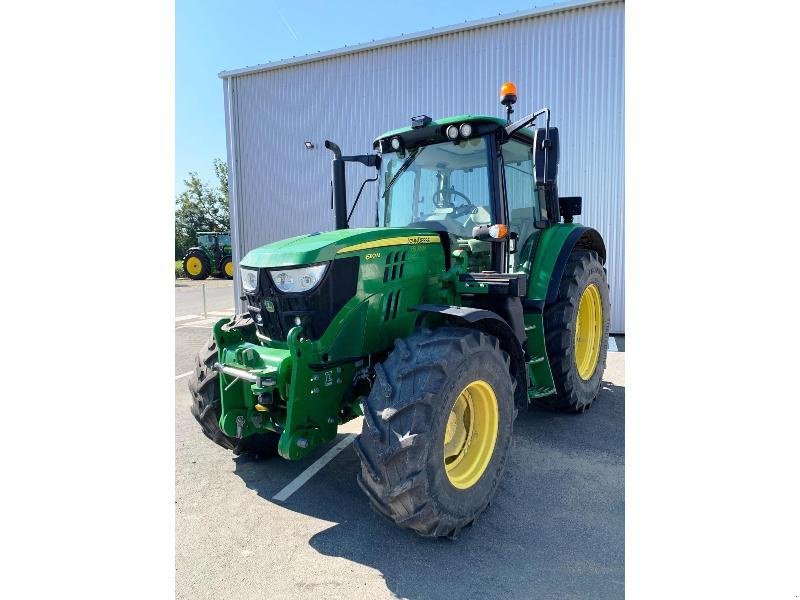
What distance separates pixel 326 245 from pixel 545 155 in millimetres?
1494

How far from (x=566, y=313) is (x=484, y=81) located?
5.97m

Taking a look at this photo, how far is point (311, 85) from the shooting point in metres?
9.77

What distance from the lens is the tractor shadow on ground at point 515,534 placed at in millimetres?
2279

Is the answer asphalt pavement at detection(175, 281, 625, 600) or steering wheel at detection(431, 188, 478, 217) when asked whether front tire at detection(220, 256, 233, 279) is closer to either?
asphalt pavement at detection(175, 281, 625, 600)

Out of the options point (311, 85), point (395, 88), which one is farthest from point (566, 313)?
point (311, 85)

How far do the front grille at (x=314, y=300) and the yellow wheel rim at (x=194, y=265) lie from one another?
67.9 feet

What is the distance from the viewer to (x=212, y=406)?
3.26 meters

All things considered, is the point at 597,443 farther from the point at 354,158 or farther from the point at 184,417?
the point at 184,417

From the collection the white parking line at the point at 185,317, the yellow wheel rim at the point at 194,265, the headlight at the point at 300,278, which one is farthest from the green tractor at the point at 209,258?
the headlight at the point at 300,278

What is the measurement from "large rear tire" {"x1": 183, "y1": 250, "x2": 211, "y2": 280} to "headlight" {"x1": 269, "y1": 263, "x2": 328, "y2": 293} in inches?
820

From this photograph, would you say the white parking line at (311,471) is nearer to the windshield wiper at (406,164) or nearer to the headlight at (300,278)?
the headlight at (300,278)

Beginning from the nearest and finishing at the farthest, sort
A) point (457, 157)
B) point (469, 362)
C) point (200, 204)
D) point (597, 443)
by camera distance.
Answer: point (469, 362), point (457, 157), point (597, 443), point (200, 204)

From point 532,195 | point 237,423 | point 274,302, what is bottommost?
point 237,423

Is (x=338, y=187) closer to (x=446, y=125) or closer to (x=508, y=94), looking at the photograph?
(x=446, y=125)
